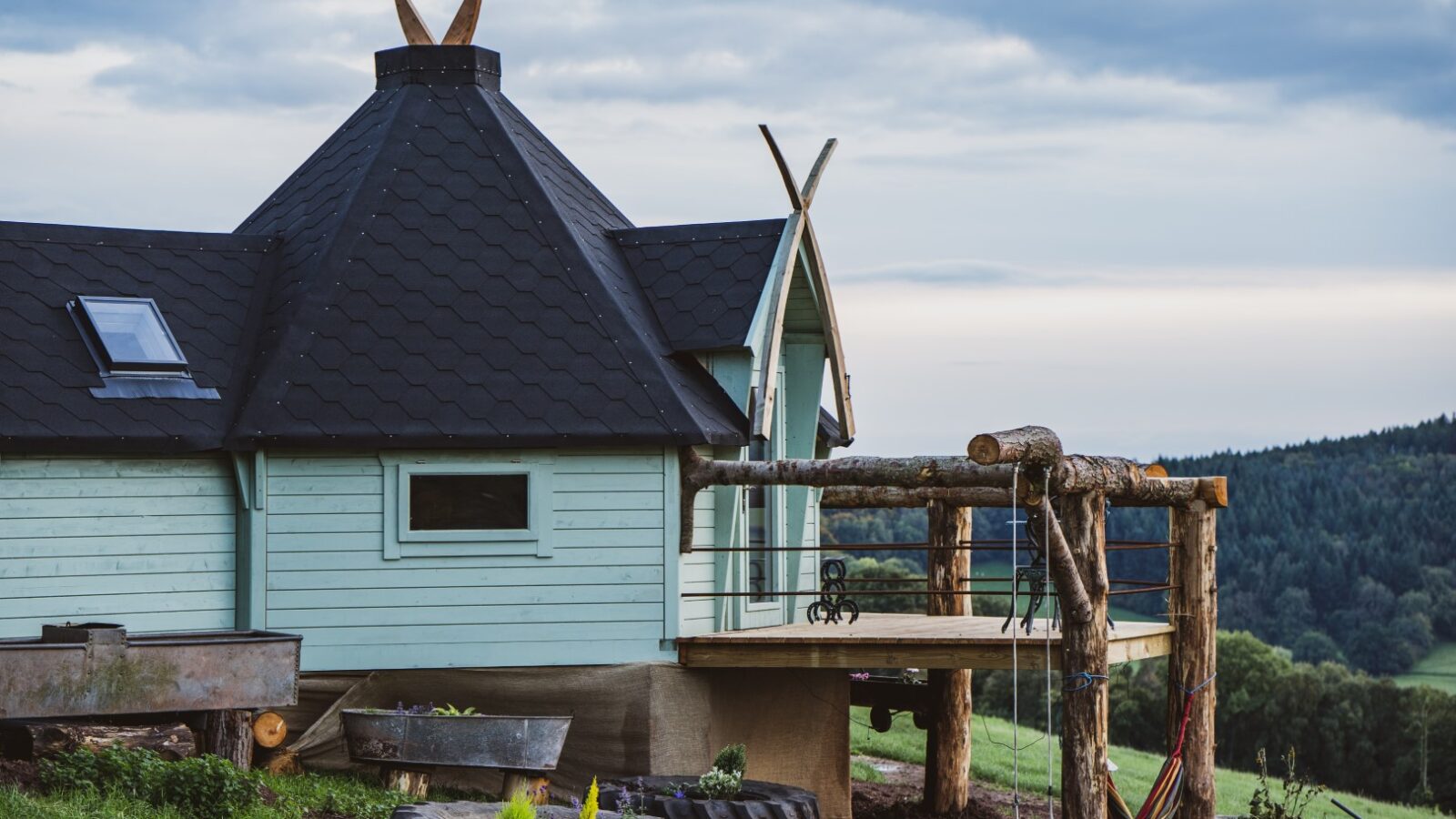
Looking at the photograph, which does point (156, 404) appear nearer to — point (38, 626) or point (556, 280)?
point (38, 626)

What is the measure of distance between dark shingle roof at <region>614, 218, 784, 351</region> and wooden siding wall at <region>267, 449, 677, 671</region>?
4.86 ft

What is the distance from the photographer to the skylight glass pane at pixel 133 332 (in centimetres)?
1360

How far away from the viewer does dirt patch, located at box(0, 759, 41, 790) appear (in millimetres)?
10250

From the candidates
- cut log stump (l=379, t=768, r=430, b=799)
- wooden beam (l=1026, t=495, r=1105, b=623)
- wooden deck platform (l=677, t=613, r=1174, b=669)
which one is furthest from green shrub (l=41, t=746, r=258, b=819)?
wooden beam (l=1026, t=495, r=1105, b=623)

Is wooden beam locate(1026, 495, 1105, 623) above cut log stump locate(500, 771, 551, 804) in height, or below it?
above

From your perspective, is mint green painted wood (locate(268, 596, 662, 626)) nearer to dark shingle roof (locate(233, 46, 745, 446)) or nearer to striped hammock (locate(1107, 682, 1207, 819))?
dark shingle roof (locate(233, 46, 745, 446))

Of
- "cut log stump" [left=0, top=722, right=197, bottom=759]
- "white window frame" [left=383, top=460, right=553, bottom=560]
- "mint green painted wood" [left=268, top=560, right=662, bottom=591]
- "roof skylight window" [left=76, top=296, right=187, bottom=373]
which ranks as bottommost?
"cut log stump" [left=0, top=722, right=197, bottom=759]

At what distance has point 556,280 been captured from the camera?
14.5 m

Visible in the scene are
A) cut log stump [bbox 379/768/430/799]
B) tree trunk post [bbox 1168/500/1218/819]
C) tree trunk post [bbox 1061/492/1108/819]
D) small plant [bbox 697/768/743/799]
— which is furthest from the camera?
tree trunk post [bbox 1168/500/1218/819]

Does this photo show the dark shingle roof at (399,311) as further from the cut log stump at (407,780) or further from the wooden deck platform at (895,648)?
the cut log stump at (407,780)

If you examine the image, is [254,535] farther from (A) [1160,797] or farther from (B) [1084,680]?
(A) [1160,797]

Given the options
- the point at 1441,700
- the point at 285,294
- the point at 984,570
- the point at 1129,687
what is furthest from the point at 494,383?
the point at 984,570

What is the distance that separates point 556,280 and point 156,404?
Result: 11.2 ft

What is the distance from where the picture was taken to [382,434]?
13.2 meters
